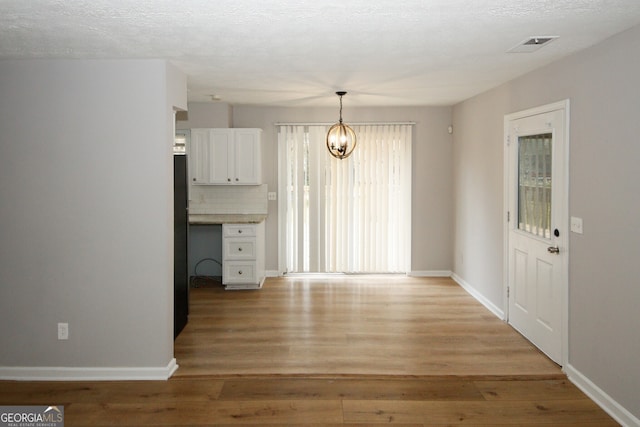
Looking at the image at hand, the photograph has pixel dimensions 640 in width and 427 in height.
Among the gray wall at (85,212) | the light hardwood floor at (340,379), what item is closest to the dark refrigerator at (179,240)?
the light hardwood floor at (340,379)

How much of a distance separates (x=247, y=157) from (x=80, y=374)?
3.67m

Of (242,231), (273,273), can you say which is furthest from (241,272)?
(273,273)

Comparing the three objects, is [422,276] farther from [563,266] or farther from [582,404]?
[582,404]

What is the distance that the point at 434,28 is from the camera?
3.16 meters

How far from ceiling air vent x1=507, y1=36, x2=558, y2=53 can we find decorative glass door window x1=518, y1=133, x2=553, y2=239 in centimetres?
86

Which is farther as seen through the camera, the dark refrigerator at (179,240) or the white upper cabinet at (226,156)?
the white upper cabinet at (226,156)

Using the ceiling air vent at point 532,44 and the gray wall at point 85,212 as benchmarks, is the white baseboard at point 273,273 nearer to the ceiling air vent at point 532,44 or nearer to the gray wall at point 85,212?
the gray wall at point 85,212

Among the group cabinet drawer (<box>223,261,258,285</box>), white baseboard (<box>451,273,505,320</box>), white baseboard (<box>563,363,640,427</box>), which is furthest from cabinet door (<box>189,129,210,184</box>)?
white baseboard (<box>563,363,640,427</box>)

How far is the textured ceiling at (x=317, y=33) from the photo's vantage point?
9.02ft

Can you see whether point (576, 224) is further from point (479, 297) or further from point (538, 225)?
point (479, 297)

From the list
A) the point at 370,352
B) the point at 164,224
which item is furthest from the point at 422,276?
the point at 164,224
